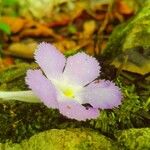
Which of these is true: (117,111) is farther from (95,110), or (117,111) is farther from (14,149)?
(14,149)

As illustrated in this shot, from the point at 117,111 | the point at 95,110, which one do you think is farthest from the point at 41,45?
the point at 117,111

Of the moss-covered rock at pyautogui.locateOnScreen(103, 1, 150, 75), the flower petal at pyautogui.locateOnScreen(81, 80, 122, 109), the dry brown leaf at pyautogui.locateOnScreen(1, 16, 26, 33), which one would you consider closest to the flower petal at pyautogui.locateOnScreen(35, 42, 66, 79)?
the flower petal at pyautogui.locateOnScreen(81, 80, 122, 109)

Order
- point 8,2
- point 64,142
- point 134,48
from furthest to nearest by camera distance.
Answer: point 8,2, point 134,48, point 64,142

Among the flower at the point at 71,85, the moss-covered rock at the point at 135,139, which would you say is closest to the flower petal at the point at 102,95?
the flower at the point at 71,85

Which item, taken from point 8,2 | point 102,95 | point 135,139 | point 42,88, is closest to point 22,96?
point 42,88

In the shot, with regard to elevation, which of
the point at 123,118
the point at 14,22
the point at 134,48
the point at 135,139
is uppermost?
the point at 14,22

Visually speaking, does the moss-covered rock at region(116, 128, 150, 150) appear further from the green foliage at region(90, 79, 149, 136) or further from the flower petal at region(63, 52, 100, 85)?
the flower petal at region(63, 52, 100, 85)

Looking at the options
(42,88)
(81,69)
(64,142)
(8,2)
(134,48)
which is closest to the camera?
(42,88)

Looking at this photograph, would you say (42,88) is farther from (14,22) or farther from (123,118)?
(14,22)
